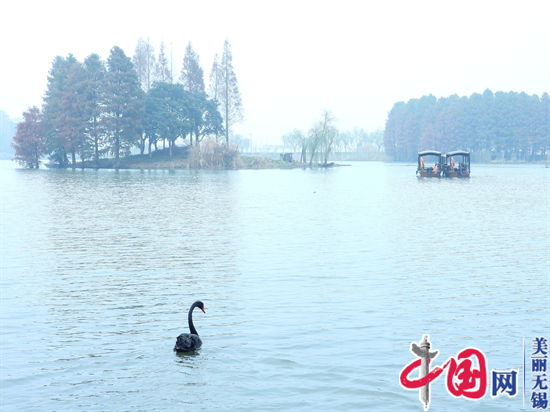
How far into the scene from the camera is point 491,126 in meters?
147

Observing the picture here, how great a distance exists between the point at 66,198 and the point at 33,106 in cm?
6355

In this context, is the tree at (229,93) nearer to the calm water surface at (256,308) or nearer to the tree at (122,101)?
the tree at (122,101)

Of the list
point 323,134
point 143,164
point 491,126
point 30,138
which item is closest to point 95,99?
point 143,164

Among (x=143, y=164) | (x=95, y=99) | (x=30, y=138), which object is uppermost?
(x=95, y=99)

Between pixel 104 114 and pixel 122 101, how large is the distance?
3467mm

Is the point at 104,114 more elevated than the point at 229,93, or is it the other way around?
the point at 229,93

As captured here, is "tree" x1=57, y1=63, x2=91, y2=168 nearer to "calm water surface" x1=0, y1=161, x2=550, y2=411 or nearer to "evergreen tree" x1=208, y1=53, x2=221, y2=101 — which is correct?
"evergreen tree" x1=208, y1=53, x2=221, y2=101

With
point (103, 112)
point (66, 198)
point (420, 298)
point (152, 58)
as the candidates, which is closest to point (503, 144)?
point (152, 58)

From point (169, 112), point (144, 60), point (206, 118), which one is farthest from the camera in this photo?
point (144, 60)

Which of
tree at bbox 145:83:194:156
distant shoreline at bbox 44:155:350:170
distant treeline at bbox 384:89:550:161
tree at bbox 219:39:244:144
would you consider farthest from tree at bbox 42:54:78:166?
distant treeline at bbox 384:89:550:161

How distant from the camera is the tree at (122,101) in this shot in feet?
274

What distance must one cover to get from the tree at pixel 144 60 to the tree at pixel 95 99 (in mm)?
19378

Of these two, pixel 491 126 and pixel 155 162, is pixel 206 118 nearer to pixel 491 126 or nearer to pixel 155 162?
pixel 155 162

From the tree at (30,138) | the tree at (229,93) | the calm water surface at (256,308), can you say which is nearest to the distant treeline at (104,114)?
the tree at (30,138)
